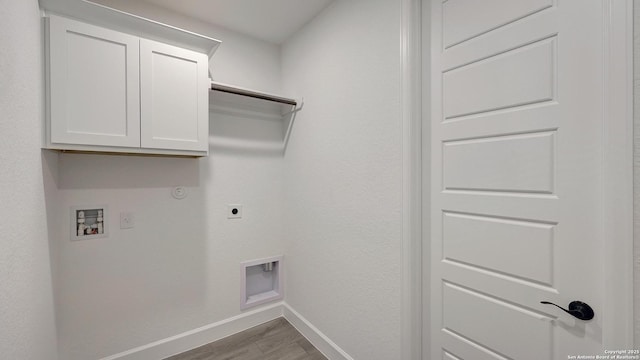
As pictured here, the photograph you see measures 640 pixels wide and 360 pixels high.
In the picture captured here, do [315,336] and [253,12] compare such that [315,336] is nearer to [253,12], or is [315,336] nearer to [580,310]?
[580,310]

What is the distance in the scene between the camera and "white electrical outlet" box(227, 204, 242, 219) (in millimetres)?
2251

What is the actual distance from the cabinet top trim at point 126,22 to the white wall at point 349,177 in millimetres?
851

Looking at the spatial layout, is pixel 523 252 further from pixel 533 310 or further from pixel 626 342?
pixel 626 342

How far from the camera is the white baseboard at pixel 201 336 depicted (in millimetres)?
1866

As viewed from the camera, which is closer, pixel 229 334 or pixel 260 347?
pixel 260 347

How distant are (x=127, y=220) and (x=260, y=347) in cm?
142

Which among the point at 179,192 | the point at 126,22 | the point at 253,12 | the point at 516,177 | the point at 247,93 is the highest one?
the point at 253,12

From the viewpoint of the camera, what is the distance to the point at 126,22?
4.90ft

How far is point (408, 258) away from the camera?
54.4 inches

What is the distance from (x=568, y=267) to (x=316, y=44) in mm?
2056

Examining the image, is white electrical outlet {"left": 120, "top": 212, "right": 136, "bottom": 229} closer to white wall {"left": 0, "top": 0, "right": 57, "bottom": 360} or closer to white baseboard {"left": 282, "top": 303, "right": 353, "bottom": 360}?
white wall {"left": 0, "top": 0, "right": 57, "bottom": 360}

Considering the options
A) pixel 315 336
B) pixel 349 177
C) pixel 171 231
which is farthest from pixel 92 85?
pixel 315 336

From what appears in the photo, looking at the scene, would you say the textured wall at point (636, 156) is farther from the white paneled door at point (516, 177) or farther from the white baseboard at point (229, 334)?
the white baseboard at point (229, 334)

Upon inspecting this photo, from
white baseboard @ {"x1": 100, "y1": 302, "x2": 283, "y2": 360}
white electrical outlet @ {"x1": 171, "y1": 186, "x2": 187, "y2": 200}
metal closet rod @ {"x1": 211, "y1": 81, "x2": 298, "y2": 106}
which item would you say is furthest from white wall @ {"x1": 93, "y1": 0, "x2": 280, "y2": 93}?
Answer: white baseboard @ {"x1": 100, "y1": 302, "x2": 283, "y2": 360}
